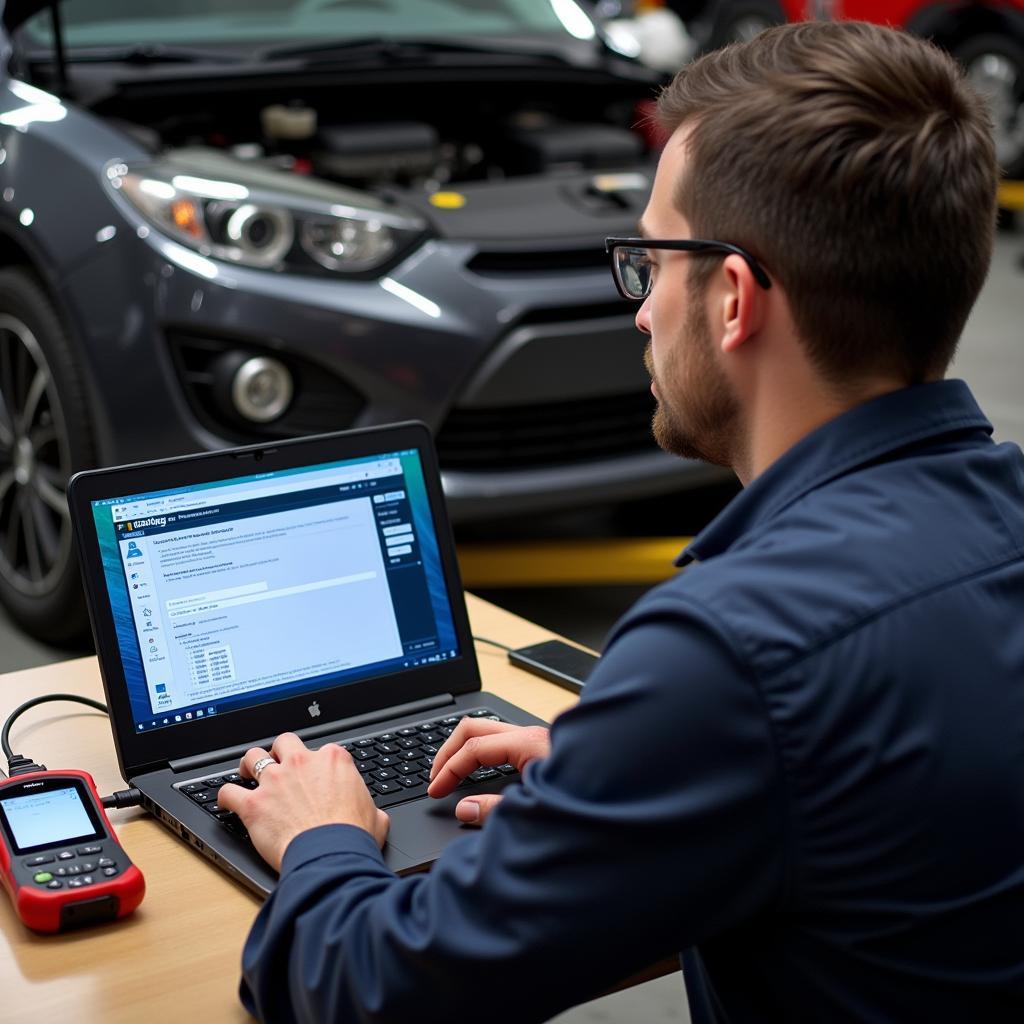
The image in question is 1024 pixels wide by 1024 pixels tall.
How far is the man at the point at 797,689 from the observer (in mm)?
1008

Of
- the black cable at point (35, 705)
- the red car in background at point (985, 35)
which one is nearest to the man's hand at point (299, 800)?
the black cable at point (35, 705)

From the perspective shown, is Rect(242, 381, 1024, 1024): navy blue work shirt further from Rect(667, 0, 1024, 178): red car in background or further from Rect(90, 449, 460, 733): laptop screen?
Rect(667, 0, 1024, 178): red car in background

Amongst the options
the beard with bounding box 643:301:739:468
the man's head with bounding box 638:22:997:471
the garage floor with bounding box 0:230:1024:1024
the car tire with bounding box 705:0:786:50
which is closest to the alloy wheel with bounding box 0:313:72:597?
the garage floor with bounding box 0:230:1024:1024

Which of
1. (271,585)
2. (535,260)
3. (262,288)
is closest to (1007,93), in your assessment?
(535,260)

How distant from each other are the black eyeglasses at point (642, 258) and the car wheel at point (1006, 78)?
669 cm

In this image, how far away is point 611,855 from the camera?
1.01 m

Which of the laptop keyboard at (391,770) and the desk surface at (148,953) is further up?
the desk surface at (148,953)

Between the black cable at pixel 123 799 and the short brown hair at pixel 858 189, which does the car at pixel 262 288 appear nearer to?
the black cable at pixel 123 799

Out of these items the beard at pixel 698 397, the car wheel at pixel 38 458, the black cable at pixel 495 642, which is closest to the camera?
the beard at pixel 698 397

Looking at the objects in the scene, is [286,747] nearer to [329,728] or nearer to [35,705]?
[329,728]

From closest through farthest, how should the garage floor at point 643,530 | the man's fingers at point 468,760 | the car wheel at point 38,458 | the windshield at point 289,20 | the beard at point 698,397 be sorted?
the beard at point 698,397
the man's fingers at point 468,760
the garage floor at point 643,530
the car wheel at point 38,458
the windshield at point 289,20

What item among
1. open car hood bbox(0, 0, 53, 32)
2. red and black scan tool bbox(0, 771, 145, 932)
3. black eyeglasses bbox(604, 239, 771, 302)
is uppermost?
open car hood bbox(0, 0, 53, 32)

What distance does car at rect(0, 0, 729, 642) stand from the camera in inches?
121

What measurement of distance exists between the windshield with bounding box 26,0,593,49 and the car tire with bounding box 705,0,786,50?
15.9 feet
